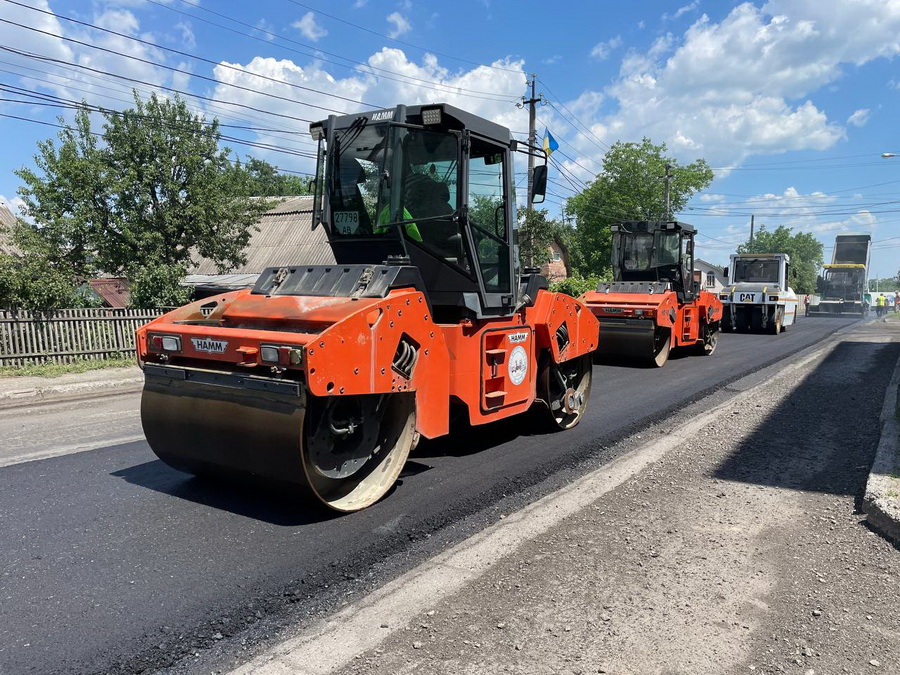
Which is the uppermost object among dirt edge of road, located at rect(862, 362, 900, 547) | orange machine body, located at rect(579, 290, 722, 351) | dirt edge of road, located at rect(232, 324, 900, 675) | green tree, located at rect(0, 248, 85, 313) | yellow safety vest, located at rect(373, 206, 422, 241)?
yellow safety vest, located at rect(373, 206, 422, 241)

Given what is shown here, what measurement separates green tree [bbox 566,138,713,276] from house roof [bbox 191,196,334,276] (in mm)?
21677

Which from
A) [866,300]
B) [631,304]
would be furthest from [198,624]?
[866,300]

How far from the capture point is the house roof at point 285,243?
2817 cm

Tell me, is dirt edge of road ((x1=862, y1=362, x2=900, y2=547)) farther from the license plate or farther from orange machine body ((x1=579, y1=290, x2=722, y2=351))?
orange machine body ((x1=579, y1=290, x2=722, y2=351))

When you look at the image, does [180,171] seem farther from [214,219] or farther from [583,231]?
[583,231]

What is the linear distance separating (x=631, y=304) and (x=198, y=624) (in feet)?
34.2

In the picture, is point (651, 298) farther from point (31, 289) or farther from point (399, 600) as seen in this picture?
point (31, 289)

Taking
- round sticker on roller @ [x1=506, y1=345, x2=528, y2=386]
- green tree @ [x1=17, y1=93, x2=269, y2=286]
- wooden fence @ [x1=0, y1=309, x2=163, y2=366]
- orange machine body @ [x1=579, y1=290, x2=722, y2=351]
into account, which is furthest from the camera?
green tree @ [x1=17, y1=93, x2=269, y2=286]

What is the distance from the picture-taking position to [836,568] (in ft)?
11.7

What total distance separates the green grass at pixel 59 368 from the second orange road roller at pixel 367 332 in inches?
306

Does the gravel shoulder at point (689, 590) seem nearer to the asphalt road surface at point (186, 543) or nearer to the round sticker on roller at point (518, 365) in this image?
the asphalt road surface at point (186, 543)

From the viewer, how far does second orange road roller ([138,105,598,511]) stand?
3.95m

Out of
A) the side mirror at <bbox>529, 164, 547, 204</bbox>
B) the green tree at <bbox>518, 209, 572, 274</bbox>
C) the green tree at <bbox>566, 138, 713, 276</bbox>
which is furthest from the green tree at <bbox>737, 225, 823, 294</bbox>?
the side mirror at <bbox>529, 164, 547, 204</bbox>

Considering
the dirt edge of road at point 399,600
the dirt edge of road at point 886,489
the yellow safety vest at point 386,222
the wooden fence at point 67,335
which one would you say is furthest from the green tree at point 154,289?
the dirt edge of road at point 886,489
